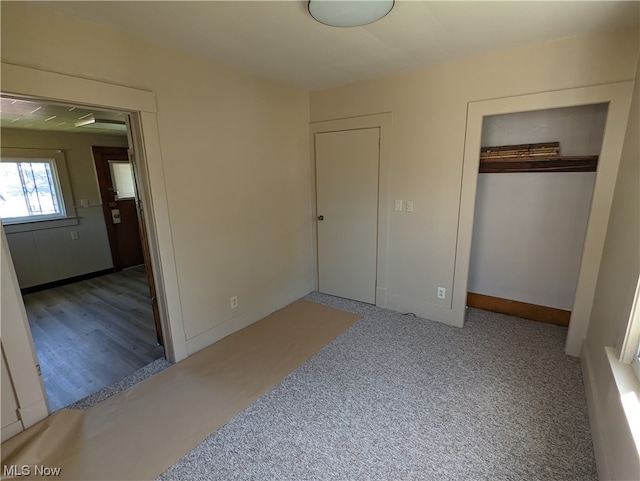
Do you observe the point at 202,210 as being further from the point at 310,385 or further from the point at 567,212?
the point at 567,212

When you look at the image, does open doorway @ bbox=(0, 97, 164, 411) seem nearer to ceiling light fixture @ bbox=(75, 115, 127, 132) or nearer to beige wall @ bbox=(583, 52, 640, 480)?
ceiling light fixture @ bbox=(75, 115, 127, 132)

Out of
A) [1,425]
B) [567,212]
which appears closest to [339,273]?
[567,212]

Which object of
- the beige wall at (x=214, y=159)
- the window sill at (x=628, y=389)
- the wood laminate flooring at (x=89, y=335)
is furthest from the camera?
the wood laminate flooring at (x=89, y=335)

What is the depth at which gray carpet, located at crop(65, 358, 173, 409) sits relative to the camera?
207cm

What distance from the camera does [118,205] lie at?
507 centimetres

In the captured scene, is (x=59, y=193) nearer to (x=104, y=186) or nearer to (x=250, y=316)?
(x=104, y=186)

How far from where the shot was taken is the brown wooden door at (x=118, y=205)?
4891mm

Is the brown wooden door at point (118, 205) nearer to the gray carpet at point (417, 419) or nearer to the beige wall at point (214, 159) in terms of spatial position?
the beige wall at point (214, 159)

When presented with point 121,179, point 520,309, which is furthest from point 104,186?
point 520,309

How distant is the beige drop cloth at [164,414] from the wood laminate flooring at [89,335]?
0.33 meters

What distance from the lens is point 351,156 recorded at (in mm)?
3309

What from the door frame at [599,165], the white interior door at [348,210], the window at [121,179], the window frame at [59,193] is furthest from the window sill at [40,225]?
the door frame at [599,165]

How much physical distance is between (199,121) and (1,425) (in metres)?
2.29

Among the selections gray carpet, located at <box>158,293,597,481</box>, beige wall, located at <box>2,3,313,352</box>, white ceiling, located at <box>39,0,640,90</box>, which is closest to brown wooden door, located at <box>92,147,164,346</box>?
beige wall, located at <box>2,3,313,352</box>
